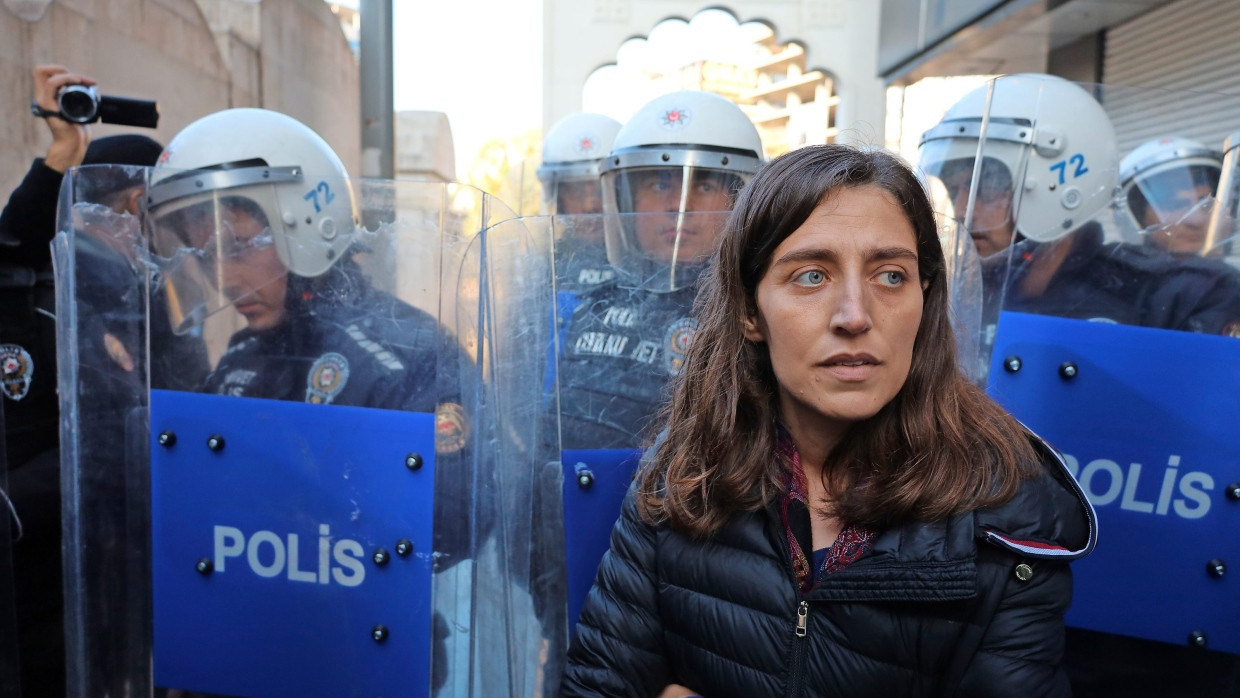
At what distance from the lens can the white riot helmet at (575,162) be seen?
4.54m

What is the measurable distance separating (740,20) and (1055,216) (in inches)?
369

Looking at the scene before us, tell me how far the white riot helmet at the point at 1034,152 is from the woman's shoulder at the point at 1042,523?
927 mm

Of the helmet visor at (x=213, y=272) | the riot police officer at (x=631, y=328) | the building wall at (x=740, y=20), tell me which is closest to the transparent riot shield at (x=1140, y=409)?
the riot police officer at (x=631, y=328)

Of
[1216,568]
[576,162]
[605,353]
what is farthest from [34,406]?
[576,162]

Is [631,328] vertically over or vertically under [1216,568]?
over

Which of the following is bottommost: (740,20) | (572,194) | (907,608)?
(907,608)

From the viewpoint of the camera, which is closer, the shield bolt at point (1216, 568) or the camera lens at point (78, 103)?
the shield bolt at point (1216, 568)

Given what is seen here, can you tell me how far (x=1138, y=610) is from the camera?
1620 mm

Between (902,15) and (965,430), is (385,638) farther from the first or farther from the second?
(902,15)

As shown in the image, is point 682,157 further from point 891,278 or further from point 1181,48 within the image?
point 1181,48

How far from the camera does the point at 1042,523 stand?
104cm

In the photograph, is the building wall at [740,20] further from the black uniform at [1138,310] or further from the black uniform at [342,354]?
the black uniform at [342,354]

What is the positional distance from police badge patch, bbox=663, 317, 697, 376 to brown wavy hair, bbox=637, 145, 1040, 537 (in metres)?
0.29

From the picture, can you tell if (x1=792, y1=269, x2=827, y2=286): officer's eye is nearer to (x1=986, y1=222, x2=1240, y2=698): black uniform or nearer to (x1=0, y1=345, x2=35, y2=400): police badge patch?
(x1=986, y1=222, x2=1240, y2=698): black uniform
